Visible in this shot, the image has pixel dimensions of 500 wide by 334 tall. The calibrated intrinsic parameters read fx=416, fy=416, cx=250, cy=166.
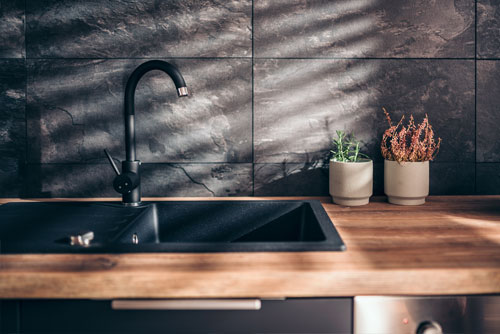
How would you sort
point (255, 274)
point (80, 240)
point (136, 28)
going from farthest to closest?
point (136, 28) < point (80, 240) < point (255, 274)

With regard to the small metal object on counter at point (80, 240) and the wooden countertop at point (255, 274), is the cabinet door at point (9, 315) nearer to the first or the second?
the wooden countertop at point (255, 274)

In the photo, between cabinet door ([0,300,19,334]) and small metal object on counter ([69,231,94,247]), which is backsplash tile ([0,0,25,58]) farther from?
cabinet door ([0,300,19,334])

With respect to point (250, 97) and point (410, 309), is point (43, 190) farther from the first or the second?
point (410, 309)

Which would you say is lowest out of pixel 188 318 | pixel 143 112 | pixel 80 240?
pixel 188 318

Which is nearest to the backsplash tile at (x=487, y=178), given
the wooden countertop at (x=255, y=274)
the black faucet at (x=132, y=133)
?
the wooden countertop at (x=255, y=274)

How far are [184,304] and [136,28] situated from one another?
101cm

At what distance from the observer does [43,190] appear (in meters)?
1.48

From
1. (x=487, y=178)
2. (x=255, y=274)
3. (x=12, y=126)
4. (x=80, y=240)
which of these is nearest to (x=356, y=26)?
(x=487, y=178)

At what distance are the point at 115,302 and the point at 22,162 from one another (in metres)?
0.91

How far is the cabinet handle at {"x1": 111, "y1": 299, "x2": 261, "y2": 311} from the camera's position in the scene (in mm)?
801

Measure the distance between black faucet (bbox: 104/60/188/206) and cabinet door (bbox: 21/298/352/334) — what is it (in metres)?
0.50

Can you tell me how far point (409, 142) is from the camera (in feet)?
4.89

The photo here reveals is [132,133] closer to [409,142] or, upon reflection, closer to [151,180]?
[151,180]

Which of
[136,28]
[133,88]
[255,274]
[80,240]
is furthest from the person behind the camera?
[136,28]
